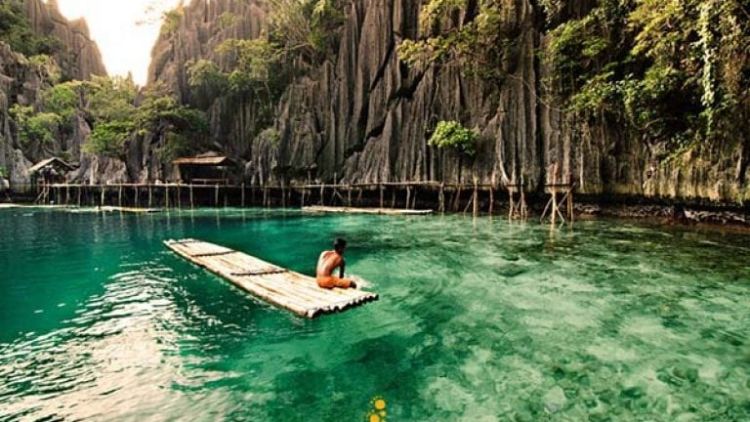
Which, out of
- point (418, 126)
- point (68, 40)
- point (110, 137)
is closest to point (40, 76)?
point (68, 40)

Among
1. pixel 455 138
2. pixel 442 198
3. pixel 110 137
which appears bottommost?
pixel 442 198

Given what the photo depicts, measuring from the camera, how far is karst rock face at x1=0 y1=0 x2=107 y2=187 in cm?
4909

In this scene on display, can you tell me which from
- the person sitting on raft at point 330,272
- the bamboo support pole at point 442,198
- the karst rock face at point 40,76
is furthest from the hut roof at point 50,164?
the person sitting on raft at point 330,272

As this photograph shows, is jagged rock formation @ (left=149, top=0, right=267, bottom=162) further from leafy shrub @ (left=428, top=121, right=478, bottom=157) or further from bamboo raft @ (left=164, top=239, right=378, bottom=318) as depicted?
→ bamboo raft @ (left=164, top=239, right=378, bottom=318)

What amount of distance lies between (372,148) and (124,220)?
17.5 metres

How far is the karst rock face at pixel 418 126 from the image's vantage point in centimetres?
2158

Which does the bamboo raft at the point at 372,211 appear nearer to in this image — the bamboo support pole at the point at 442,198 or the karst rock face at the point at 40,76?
the bamboo support pole at the point at 442,198

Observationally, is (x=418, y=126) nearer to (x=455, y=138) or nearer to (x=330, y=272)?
(x=455, y=138)

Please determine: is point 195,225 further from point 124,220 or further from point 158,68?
point 158,68

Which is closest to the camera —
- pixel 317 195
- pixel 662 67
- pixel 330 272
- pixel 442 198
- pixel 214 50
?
pixel 330 272

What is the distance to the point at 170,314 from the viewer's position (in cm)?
860

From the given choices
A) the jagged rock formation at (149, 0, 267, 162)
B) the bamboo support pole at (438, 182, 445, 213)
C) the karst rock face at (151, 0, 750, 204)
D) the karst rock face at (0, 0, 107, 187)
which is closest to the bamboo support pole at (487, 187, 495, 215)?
the karst rock face at (151, 0, 750, 204)

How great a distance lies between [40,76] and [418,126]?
168ft

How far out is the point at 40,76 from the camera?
55.8 m
